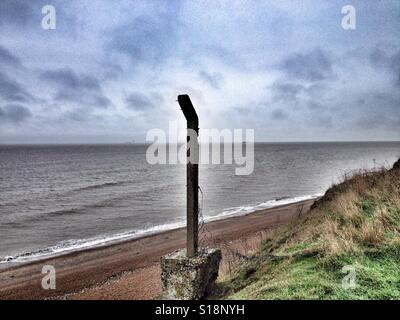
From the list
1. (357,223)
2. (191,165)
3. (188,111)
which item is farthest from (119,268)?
(188,111)

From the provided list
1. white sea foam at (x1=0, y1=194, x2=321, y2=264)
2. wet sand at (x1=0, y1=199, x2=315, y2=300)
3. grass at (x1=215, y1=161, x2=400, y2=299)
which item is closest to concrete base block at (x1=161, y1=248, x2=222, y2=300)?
grass at (x1=215, y1=161, x2=400, y2=299)

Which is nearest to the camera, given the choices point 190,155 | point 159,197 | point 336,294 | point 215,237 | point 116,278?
point 336,294

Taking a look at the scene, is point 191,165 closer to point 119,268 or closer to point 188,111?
point 188,111

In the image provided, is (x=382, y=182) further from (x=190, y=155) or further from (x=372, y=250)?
(x=190, y=155)

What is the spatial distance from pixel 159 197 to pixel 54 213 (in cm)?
924

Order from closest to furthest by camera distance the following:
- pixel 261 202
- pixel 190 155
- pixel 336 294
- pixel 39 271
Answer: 1. pixel 336 294
2. pixel 190 155
3. pixel 39 271
4. pixel 261 202

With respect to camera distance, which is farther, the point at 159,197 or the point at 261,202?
the point at 159,197

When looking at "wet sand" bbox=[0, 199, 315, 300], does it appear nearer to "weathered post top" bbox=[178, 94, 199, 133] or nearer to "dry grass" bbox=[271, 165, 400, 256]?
"dry grass" bbox=[271, 165, 400, 256]

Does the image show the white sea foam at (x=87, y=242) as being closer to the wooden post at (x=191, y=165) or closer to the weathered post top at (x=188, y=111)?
the wooden post at (x=191, y=165)

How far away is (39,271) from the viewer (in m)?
11.8

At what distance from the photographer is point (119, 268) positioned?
11.6 meters

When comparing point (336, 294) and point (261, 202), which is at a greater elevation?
point (336, 294)

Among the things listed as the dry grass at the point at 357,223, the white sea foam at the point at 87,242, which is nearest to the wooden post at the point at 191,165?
the dry grass at the point at 357,223
